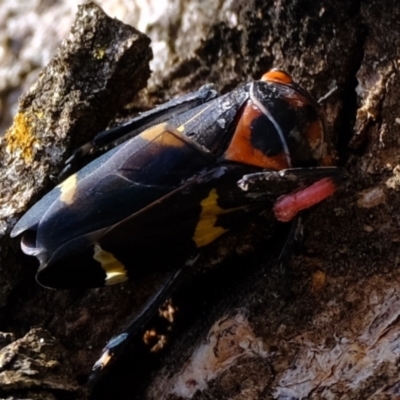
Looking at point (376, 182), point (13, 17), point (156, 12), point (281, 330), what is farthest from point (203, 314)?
point (13, 17)

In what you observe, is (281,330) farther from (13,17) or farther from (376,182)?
(13,17)

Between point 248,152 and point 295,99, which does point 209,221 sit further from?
point 295,99

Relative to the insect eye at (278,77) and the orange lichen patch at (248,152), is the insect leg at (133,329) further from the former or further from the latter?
the insect eye at (278,77)

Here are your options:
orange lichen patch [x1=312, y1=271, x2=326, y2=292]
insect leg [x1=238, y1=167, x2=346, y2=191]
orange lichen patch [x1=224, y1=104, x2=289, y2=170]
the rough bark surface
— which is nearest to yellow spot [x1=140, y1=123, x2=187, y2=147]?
orange lichen patch [x1=224, y1=104, x2=289, y2=170]

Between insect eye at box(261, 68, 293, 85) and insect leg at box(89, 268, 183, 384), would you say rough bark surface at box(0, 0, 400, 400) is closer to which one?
insect leg at box(89, 268, 183, 384)

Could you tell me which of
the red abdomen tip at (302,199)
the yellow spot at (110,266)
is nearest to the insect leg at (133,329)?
the yellow spot at (110,266)

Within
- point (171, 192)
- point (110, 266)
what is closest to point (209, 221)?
point (171, 192)
